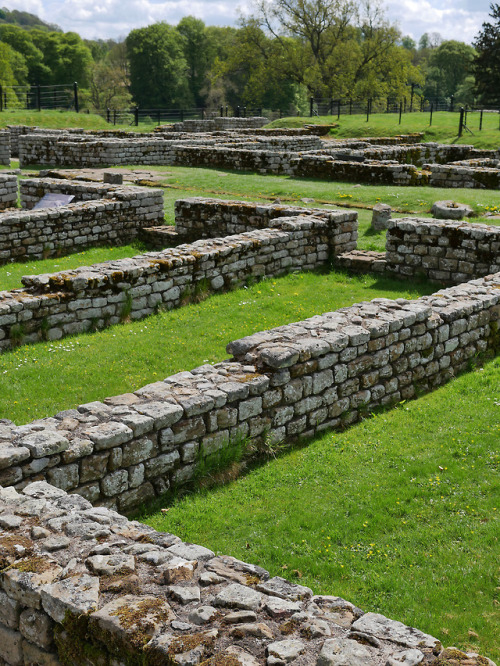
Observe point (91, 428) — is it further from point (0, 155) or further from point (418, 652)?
point (0, 155)

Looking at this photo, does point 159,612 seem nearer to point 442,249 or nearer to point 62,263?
point 442,249

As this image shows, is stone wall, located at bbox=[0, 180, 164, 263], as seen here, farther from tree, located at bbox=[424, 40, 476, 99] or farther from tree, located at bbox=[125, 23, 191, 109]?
tree, located at bbox=[424, 40, 476, 99]

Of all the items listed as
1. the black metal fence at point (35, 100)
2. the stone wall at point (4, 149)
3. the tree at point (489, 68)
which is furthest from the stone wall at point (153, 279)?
the tree at point (489, 68)

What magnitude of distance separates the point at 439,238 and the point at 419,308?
4.58 metres

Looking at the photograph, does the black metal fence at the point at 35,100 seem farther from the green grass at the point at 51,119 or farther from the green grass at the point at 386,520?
the green grass at the point at 386,520

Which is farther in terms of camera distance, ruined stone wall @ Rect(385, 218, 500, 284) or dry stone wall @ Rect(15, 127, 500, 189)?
dry stone wall @ Rect(15, 127, 500, 189)

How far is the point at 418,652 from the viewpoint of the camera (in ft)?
11.2

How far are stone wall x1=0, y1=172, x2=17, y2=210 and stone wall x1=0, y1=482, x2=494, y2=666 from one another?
54.6 ft

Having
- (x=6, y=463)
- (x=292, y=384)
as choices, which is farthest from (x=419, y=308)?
(x=6, y=463)

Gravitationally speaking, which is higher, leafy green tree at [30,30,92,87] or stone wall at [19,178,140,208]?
leafy green tree at [30,30,92,87]

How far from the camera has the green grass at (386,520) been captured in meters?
5.02

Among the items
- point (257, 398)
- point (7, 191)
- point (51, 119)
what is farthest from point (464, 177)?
point (51, 119)

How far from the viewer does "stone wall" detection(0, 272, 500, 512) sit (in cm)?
579

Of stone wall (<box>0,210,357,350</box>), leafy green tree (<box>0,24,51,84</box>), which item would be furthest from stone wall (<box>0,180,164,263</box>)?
leafy green tree (<box>0,24,51,84</box>)
